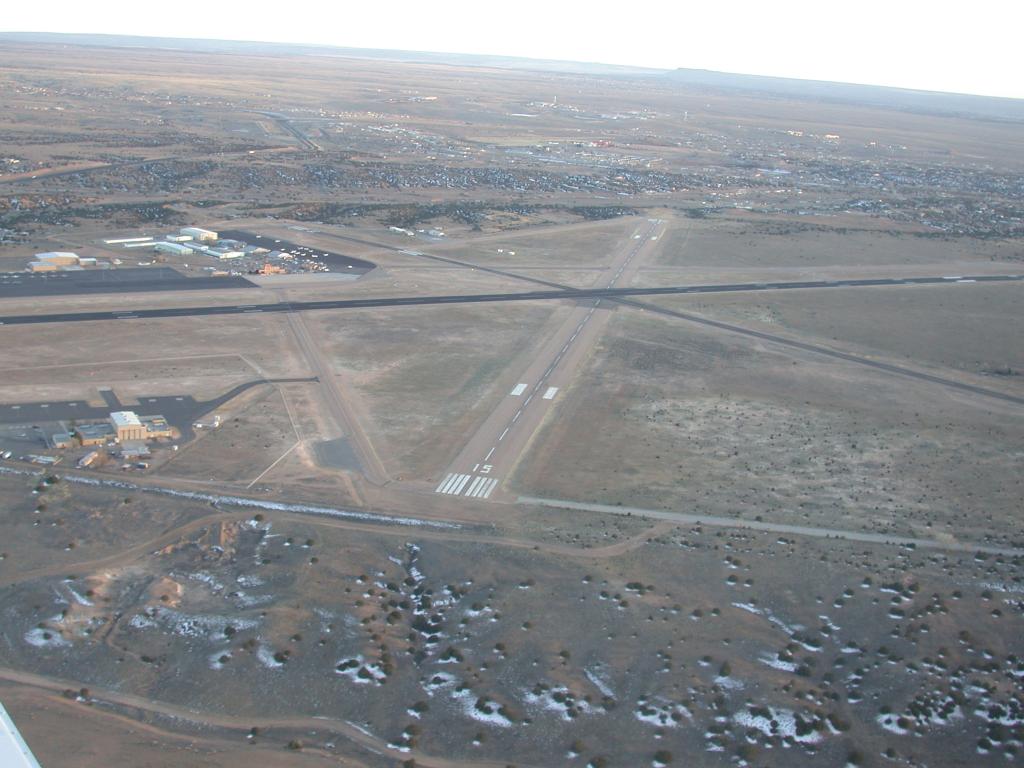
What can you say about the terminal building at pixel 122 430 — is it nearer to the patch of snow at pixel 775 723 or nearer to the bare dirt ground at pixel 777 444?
the bare dirt ground at pixel 777 444

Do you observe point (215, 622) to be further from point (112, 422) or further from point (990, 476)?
point (990, 476)

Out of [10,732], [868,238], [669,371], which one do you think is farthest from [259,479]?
[868,238]

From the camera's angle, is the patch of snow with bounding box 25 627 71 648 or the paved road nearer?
the patch of snow with bounding box 25 627 71 648

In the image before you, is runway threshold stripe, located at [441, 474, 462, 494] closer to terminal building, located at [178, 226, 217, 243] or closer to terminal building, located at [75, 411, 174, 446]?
terminal building, located at [75, 411, 174, 446]

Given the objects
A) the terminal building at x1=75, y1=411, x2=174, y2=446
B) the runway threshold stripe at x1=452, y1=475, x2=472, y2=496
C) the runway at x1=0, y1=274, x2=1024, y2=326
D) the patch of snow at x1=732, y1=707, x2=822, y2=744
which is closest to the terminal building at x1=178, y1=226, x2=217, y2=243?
the runway at x1=0, y1=274, x2=1024, y2=326

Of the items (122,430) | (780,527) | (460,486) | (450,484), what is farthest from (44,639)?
(780,527)

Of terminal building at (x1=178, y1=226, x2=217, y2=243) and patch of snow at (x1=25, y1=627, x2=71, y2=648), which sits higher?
terminal building at (x1=178, y1=226, x2=217, y2=243)
